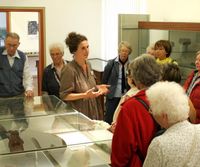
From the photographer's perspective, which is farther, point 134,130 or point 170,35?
point 170,35

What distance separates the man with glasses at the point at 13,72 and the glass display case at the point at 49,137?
81 centimetres

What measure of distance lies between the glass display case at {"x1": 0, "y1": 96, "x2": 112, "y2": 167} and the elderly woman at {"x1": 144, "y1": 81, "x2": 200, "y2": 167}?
51cm

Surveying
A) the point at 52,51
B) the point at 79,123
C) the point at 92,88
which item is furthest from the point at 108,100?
the point at 79,123

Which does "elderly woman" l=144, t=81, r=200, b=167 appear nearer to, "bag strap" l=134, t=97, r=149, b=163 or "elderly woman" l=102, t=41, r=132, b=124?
"bag strap" l=134, t=97, r=149, b=163

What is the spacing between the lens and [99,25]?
7441mm

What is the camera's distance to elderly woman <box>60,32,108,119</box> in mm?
3326

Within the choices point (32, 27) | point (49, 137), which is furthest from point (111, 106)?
point (32, 27)

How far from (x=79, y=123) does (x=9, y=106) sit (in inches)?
32.9

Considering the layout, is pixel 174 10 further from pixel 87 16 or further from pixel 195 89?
pixel 195 89

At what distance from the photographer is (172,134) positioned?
182 cm

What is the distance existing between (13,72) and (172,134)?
9.63ft

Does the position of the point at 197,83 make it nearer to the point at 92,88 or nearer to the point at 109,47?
the point at 92,88

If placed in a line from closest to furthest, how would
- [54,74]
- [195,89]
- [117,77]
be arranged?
[195,89] < [54,74] < [117,77]

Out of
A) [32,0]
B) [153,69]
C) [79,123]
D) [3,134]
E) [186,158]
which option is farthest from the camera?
[32,0]
